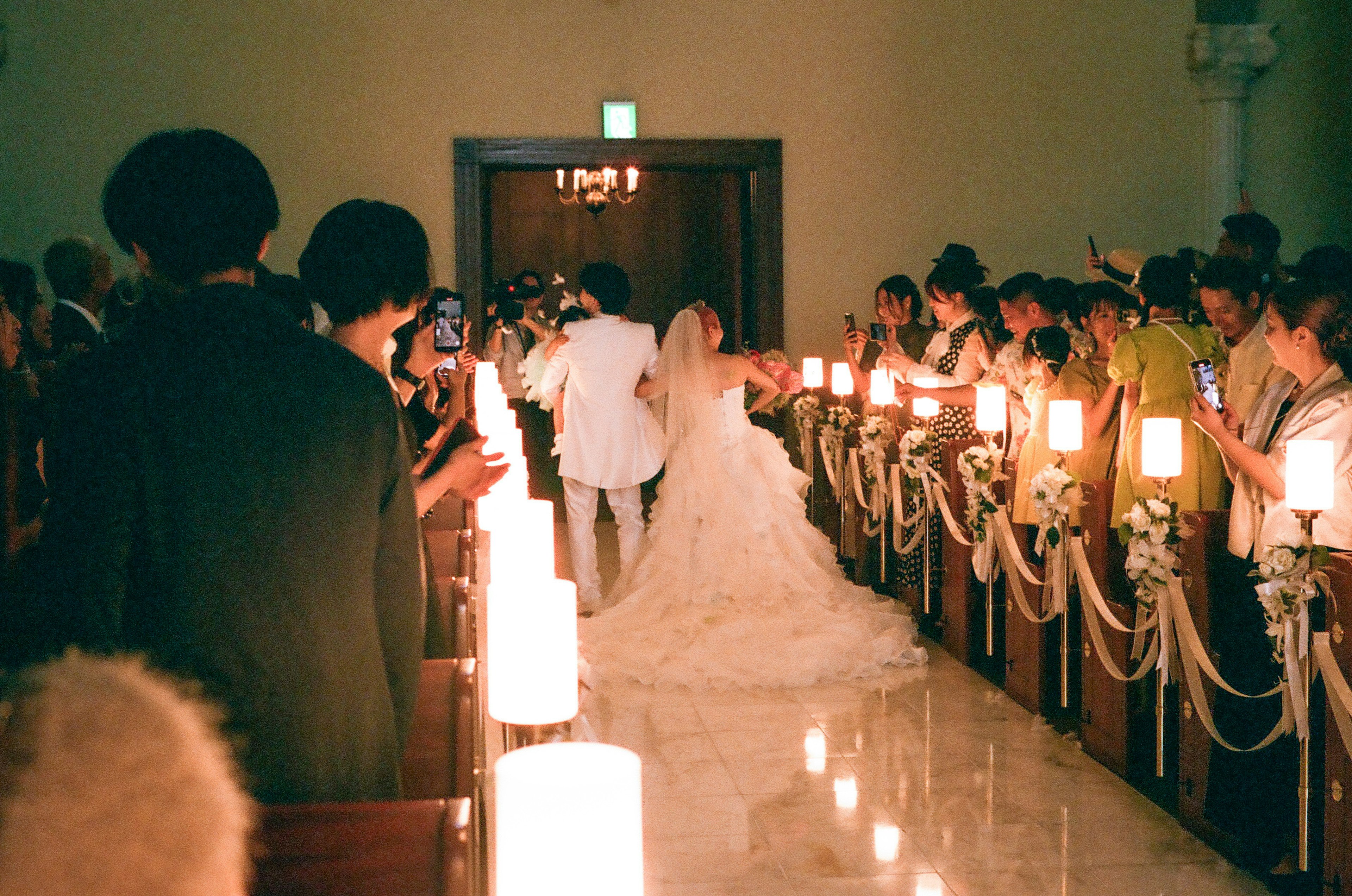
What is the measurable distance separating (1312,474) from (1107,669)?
4.04ft

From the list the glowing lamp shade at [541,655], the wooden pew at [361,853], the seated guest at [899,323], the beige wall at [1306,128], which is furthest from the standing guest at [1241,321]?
the beige wall at [1306,128]

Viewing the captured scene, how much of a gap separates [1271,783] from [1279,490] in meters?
0.82

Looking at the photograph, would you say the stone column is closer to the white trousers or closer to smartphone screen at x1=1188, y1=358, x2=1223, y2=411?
the white trousers

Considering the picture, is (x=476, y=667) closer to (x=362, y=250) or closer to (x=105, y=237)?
(x=362, y=250)

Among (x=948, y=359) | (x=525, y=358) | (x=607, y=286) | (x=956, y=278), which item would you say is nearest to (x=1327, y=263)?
(x=956, y=278)

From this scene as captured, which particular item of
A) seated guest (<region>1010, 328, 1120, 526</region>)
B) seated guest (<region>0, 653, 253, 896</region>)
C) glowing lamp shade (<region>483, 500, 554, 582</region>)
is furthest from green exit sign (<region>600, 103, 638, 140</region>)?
seated guest (<region>0, 653, 253, 896</region>)

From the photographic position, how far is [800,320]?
9.59 metres

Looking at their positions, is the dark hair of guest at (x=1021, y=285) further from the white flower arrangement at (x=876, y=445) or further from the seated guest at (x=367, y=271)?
the seated guest at (x=367, y=271)

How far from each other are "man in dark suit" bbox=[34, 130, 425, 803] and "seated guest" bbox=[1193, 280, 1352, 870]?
265cm

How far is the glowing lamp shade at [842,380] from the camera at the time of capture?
7574 mm

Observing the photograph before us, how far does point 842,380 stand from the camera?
25.2ft

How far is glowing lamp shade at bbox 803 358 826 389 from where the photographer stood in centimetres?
804

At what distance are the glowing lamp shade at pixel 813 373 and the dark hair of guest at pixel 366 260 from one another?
19.1ft

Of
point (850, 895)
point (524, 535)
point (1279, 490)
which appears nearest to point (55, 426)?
point (524, 535)
